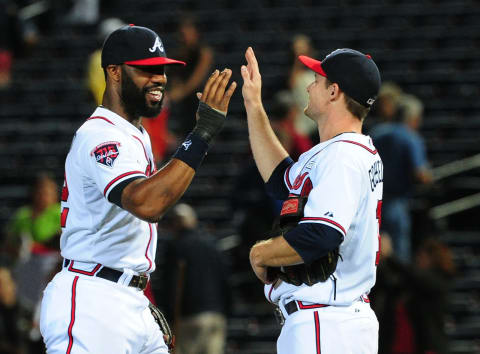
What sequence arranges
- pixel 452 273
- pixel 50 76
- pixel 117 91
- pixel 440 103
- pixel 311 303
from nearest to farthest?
pixel 311 303
pixel 117 91
pixel 452 273
pixel 440 103
pixel 50 76

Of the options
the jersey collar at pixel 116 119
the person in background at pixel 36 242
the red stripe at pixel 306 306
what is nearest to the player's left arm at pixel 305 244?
the red stripe at pixel 306 306

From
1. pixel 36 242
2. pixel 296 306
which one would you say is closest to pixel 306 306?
pixel 296 306

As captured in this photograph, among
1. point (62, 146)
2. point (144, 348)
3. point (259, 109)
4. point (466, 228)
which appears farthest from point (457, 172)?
point (144, 348)

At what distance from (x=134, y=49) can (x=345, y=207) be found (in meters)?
1.34

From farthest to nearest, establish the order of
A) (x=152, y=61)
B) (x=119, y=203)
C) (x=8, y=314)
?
(x=8, y=314), (x=152, y=61), (x=119, y=203)

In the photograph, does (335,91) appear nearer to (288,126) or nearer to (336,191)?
(336,191)

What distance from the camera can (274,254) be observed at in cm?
469

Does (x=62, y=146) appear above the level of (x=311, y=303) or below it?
above

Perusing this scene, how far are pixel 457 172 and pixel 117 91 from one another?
23.9ft

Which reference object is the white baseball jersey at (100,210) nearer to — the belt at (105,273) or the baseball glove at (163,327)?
the belt at (105,273)

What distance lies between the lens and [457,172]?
38.7 feet

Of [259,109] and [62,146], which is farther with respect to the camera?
[62,146]

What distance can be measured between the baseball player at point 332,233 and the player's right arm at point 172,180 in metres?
0.47

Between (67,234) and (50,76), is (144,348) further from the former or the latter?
(50,76)
